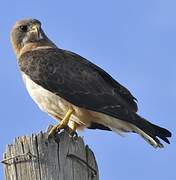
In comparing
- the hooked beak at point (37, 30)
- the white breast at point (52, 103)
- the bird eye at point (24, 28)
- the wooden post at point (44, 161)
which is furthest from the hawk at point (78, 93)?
the wooden post at point (44, 161)

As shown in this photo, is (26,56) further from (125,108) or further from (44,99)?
(125,108)

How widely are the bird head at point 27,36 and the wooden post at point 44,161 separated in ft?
16.1

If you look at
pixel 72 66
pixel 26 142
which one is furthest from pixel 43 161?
pixel 72 66

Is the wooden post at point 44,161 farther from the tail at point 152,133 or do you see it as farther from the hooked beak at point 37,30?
the hooked beak at point 37,30

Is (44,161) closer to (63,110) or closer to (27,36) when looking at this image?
(63,110)

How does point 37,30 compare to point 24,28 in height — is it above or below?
below

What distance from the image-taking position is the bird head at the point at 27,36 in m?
10.2

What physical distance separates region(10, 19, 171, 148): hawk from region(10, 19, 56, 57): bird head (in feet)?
3.16

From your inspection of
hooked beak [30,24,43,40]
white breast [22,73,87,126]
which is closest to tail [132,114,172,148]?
white breast [22,73,87,126]

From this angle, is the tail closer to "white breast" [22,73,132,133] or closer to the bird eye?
"white breast" [22,73,132,133]

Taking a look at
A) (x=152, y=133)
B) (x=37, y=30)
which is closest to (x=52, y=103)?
(x=152, y=133)

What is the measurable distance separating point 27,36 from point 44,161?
5784mm

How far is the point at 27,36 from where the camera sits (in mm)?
10508

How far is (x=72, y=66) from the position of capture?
882 centimetres
